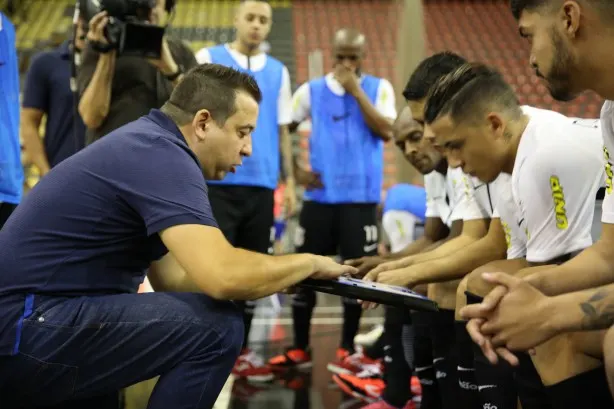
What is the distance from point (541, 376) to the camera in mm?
1965

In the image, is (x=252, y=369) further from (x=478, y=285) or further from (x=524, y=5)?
(x=524, y=5)

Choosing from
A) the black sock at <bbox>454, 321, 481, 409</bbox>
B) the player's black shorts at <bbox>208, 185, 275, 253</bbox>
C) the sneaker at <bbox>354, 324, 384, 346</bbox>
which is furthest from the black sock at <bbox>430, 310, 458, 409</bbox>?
the sneaker at <bbox>354, 324, 384, 346</bbox>

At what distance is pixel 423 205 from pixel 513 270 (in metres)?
2.05

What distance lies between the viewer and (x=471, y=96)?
2418 millimetres

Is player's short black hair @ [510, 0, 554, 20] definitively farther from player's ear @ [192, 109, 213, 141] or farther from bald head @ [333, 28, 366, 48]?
bald head @ [333, 28, 366, 48]

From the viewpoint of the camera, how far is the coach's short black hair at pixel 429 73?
9.86 ft

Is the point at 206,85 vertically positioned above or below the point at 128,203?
above

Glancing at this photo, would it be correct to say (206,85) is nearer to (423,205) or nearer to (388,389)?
(388,389)

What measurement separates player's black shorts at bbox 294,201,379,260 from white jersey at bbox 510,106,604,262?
2.23 m

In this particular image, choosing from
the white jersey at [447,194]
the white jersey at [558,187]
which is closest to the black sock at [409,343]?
the white jersey at [447,194]

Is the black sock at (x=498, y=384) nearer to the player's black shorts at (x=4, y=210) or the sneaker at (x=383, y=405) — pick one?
the sneaker at (x=383, y=405)

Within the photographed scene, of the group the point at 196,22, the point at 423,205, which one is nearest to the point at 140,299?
the point at 423,205

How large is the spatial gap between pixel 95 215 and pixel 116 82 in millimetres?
1335

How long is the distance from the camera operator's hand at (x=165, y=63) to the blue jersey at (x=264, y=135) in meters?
0.78
